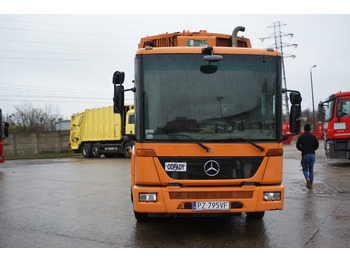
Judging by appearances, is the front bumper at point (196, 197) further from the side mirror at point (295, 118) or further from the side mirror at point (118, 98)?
the side mirror at point (118, 98)

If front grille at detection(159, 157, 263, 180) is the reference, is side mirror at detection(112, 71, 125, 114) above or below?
above

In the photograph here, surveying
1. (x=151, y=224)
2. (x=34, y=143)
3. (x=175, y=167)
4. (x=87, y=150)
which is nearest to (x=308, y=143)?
(x=151, y=224)

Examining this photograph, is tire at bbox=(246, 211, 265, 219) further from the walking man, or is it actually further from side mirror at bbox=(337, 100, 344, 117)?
side mirror at bbox=(337, 100, 344, 117)

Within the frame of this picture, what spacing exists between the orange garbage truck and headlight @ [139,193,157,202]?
0.01 metres

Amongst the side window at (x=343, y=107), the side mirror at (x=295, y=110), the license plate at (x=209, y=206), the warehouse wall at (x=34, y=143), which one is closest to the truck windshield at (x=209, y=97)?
the side mirror at (x=295, y=110)

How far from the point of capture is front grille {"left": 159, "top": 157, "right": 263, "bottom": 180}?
479 centimetres

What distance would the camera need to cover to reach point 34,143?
36.1 m

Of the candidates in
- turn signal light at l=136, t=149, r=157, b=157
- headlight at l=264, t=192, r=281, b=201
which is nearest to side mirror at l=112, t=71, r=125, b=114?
turn signal light at l=136, t=149, r=157, b=157

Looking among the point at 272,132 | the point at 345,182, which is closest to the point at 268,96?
the point at 272,132

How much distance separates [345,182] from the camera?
1050cm

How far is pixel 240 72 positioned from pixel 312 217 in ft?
10.2

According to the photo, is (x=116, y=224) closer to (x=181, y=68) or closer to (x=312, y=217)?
(x=181, y=68)

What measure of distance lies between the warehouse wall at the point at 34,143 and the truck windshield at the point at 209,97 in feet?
108

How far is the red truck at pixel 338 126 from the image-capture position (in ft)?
46.8
